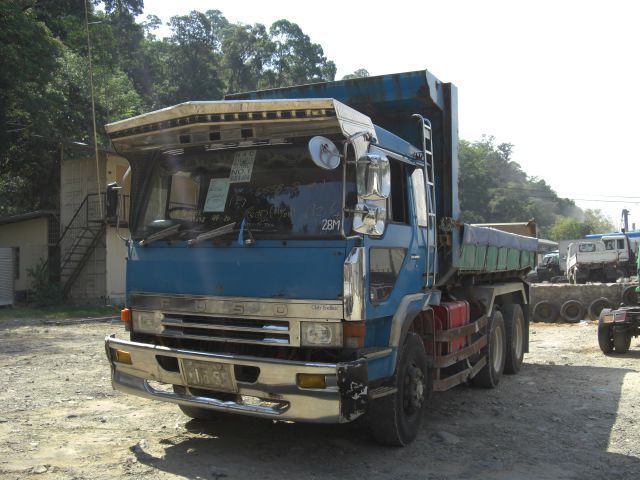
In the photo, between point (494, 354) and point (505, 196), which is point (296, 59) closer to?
point (505, 196)

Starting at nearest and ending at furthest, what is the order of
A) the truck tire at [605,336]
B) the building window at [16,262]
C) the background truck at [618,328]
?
the background truck at [618,328]
the truck tire at [605,336]
the building window at [16,262]

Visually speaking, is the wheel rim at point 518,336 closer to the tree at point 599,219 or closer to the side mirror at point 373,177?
the side mirror at point 373,177

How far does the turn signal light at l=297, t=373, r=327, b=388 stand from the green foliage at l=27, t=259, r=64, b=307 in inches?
837

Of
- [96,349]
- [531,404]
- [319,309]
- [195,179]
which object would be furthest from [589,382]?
[96,349]

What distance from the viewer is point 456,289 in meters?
7.57

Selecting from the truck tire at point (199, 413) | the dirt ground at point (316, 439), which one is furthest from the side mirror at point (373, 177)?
the truck tire at point (199, 413)

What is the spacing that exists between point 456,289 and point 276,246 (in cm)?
352

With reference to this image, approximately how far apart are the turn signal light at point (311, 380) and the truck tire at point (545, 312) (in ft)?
57.5

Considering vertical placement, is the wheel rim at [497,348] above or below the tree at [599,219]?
below

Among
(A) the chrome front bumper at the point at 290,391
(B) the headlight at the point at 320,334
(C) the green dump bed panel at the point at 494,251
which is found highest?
(C) the green dump bed panel at the point at 494,251

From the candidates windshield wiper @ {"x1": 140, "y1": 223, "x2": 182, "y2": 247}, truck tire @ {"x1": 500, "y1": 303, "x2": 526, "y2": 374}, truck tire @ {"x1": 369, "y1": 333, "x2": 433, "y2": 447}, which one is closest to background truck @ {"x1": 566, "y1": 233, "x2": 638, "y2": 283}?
truck tire @ {"x1": 500, "y1": 303, "x2": 526, "y2": 374}

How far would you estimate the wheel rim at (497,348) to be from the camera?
844cm

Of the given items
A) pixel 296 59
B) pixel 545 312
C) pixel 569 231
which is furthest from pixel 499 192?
pixel 545 312

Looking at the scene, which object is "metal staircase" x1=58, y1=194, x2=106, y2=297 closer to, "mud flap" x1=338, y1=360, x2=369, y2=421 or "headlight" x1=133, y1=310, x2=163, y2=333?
"headlight" x1=133, y1=310, x2=163, y2=333
